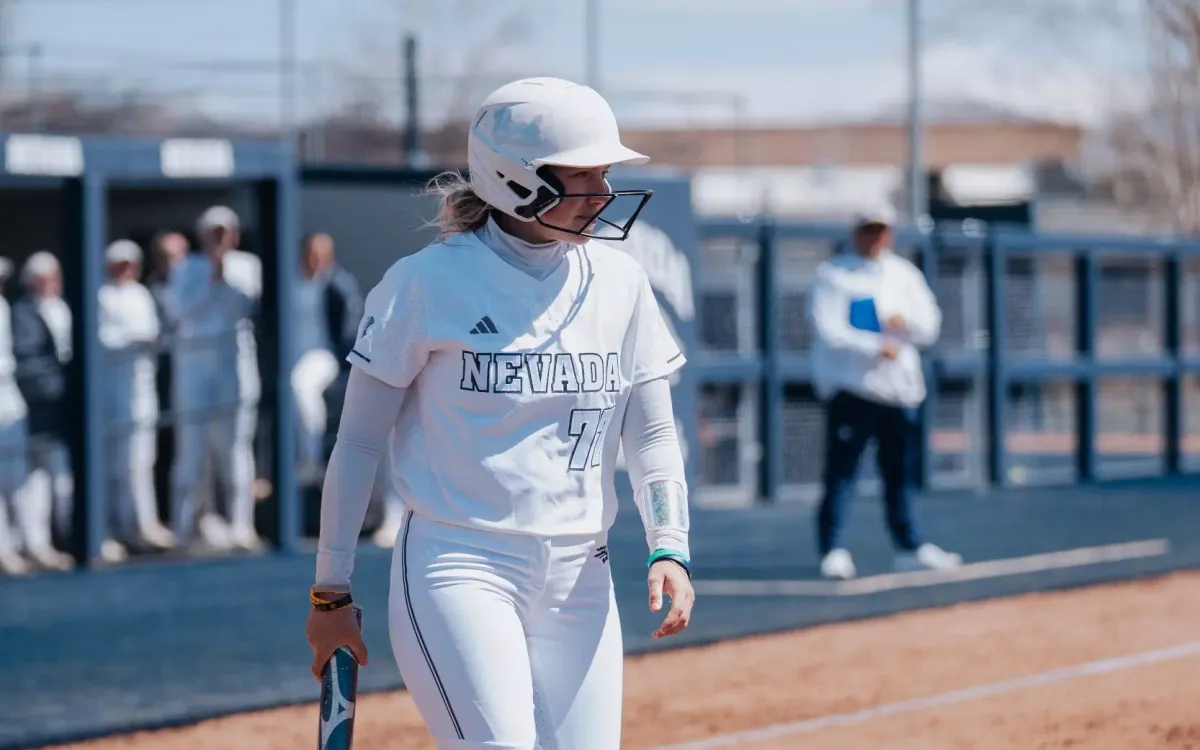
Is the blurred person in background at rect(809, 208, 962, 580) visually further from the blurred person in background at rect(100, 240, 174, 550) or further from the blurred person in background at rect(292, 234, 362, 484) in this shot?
the blurred person in background at rect(100, 240, 174, 550)

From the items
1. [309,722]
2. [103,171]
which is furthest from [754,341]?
[309,722]

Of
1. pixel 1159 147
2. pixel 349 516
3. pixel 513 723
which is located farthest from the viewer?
pixel 1159 147

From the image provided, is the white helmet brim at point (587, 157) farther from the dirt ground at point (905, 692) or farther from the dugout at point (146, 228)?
the dugout at point (146, 228)

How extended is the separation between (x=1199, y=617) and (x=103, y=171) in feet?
21.6

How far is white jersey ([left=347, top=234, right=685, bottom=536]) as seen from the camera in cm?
Answer: 358

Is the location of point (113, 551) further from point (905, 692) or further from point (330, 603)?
point (330, 603)

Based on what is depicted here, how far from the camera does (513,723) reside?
3.46m

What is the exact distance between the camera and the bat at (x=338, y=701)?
3584 mm

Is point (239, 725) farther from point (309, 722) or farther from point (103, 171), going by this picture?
point (103, 171)

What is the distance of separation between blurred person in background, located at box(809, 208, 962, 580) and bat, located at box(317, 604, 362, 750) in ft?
21.7

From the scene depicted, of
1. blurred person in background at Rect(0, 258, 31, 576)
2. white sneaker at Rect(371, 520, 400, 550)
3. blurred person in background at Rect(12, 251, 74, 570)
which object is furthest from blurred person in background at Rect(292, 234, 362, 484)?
blurred person in background at Rect(0, 258, 31, 576)

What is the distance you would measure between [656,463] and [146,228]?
401 inches

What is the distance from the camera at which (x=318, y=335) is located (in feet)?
39.5

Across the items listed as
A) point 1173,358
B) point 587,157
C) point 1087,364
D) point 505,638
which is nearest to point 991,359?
point 1087,364
